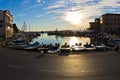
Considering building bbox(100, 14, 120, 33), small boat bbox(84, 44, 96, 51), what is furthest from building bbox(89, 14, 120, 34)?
small boat bbox(84, 44, 96, 51)

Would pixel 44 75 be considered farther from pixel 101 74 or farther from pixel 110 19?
pixel 110 19

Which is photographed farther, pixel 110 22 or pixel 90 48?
pixel 110 22

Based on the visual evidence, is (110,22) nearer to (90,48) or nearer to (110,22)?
(110,22)

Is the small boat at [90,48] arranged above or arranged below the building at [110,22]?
below

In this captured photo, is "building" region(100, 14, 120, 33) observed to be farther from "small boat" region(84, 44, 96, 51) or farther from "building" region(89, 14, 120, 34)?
"small boat" region(84, 44, 96, 51)

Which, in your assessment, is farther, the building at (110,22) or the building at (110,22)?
the building at (110,22)

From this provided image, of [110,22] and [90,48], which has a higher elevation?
[110,22]

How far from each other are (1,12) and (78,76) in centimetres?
8940

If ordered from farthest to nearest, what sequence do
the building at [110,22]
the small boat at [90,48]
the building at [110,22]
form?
the building at [110,22], the building at [110,22], the small boat at [90,48]

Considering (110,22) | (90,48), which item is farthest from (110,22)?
(90,48)

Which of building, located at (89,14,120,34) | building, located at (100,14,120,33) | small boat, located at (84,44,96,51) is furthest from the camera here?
building, located at (100,14,120,33)

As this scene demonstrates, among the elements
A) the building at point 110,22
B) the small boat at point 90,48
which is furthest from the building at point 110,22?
the small boat at point 90,48

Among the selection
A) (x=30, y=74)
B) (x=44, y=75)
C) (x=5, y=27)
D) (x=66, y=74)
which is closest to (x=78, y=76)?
(x=66, y=74)

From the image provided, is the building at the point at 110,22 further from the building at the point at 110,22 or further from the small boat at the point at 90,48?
the small boat at the point at 90,48
